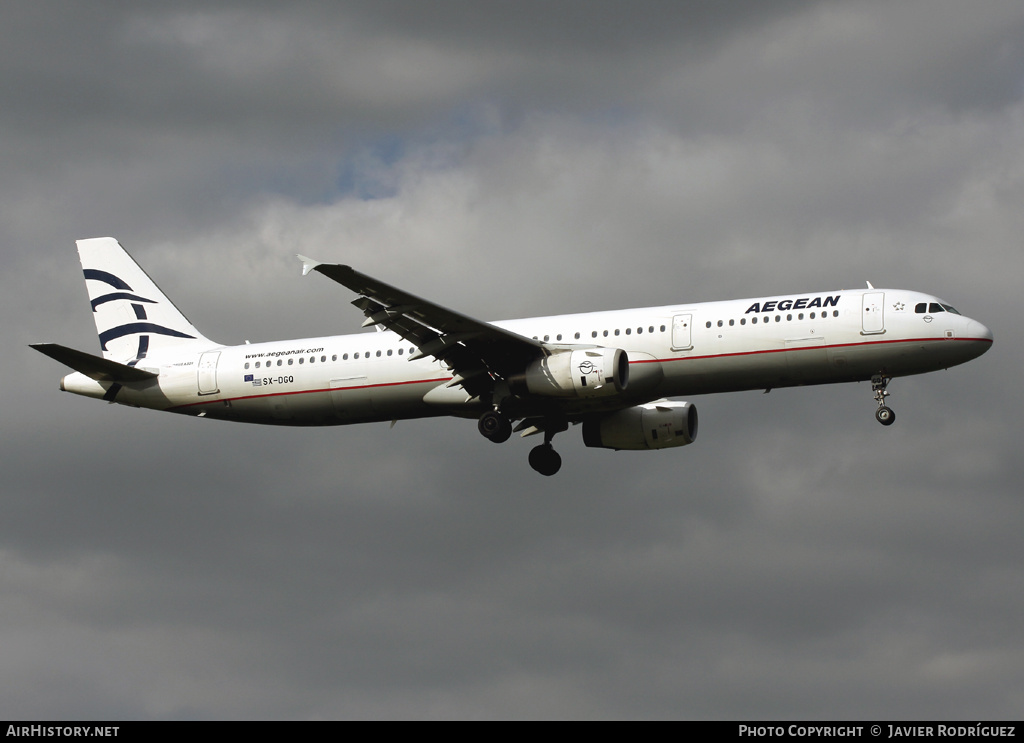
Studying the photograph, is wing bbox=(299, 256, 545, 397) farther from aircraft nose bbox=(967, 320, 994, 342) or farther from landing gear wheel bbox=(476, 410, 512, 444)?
aircraft nose bbox=(967, 320, 994, 342)

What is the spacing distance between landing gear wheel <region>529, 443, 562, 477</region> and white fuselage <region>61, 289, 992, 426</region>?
3845mm

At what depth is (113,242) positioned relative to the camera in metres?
61.1

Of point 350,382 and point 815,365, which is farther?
point 350,382

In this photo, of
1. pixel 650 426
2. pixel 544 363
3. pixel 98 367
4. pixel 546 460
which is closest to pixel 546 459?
pixel 546 460

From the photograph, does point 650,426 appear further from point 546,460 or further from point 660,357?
point 660,357

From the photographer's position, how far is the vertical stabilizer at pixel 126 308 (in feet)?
191

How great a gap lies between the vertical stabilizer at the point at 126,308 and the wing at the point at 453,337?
1149 cm

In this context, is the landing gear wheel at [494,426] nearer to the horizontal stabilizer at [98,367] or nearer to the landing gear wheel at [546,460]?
the landing gear wheel at [546,460]

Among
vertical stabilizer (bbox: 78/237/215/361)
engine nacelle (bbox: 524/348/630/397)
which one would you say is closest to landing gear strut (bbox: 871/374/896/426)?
engine nacelle (bbox: 524/348/630/397)

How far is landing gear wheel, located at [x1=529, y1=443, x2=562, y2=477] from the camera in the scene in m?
57.4
